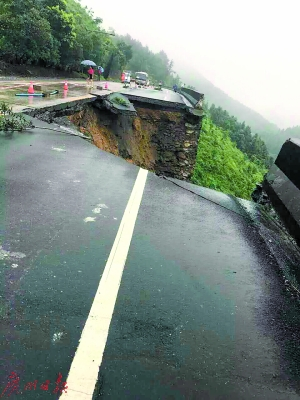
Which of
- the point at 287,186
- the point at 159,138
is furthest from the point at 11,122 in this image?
the point at 159,138

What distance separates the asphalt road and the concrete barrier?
0.51 meters

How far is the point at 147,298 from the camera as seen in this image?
2627 mm

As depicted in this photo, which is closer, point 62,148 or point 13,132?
point 62,148

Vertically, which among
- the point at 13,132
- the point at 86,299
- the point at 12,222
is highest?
the point at 86,299

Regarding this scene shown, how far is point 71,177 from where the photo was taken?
198 inches

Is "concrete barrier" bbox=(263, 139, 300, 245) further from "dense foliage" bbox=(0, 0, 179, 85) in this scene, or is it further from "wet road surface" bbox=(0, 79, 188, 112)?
"dense foliage" bbox=(0, 0, 179, 85)

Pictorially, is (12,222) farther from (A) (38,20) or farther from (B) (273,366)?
(A) (38,20)

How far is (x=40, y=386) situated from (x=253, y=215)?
3.86 metres

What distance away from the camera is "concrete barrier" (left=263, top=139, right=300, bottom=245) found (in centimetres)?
438

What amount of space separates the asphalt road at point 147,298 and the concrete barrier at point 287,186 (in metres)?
0.51

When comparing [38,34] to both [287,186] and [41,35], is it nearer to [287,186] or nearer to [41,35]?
[41,35]

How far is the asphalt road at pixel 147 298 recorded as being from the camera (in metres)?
1.94

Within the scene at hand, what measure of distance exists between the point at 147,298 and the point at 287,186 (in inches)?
129

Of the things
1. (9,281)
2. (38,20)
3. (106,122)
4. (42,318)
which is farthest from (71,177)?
(38,20)
